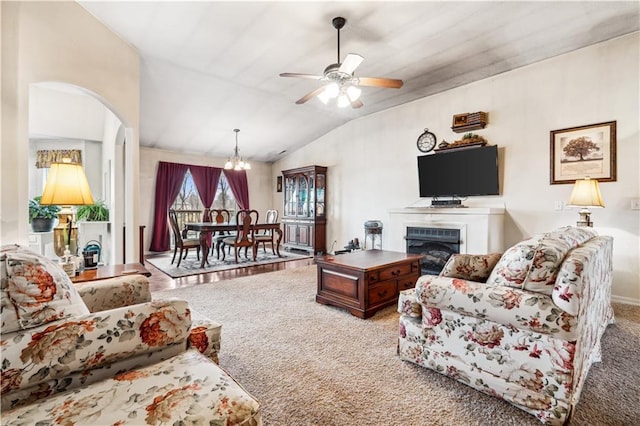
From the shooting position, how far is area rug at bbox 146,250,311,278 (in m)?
4.72

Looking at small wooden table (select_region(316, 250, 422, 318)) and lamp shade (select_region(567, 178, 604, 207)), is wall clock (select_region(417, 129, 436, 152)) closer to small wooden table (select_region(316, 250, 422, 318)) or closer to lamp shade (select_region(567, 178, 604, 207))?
lamp shade (select_region(567, 178, 604, 207))

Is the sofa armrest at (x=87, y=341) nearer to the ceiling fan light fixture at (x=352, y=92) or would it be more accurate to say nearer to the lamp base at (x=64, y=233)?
the lamp base at (x=64, y=233)

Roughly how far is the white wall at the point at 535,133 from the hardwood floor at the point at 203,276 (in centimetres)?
200

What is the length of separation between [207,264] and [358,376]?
4.01m

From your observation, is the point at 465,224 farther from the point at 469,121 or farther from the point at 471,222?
the point at 469,121

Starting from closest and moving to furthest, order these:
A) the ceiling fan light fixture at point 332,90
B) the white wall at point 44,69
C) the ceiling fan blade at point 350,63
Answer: the white wall at point 44,69, the ceiling fan blade at point 350,63, the ceiling fan light fixture at point 332,90

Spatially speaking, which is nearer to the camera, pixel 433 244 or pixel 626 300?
pixel 626 300

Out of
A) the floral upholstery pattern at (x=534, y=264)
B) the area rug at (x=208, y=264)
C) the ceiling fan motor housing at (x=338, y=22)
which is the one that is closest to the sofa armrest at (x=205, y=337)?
the floral upholstery pattern at (x=534, y=264)

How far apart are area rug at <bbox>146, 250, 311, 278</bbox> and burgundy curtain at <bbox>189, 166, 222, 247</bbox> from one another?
1.44m

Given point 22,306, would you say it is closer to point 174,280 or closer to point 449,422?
point 449,422

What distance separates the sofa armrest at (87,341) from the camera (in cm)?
93

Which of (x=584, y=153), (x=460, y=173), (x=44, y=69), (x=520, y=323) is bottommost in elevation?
(x=520, y=323)

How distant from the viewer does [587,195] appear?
3039 mm

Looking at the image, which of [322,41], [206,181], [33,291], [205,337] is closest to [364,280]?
[205,337]
